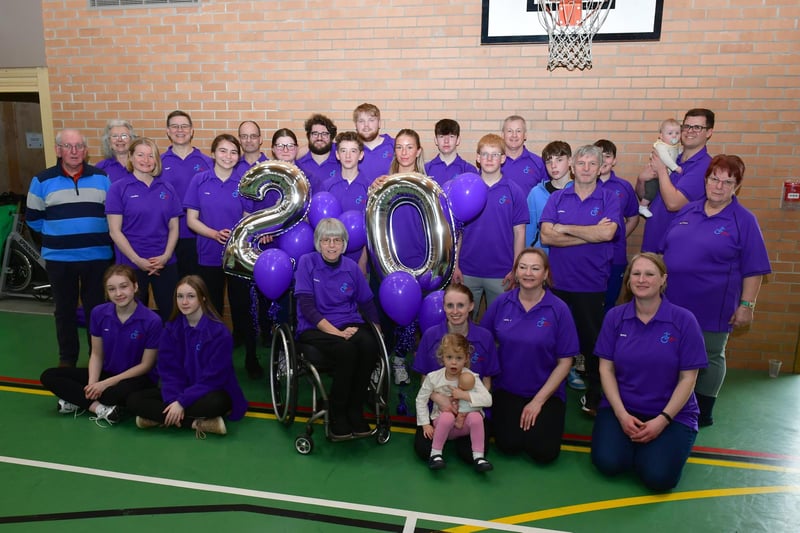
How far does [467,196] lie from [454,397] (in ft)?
4.49

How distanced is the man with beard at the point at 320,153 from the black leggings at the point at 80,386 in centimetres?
204

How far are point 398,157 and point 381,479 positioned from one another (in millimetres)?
2191

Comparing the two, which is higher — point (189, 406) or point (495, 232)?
point (495, 232)

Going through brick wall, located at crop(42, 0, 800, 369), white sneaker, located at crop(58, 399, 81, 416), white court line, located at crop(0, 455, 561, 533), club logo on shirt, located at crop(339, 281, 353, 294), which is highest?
brick wall, located at crop(42, 0, 800, 369)

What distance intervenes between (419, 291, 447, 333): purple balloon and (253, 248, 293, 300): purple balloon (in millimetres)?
929

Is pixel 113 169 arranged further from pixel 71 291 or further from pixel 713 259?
pixel 713 259

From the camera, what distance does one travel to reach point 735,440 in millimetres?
3801

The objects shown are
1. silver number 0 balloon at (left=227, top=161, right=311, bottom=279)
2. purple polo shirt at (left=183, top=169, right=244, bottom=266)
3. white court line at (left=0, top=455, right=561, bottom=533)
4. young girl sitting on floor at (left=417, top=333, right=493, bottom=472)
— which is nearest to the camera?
white court line at (left=0, top=455, right=561, bottom=533)

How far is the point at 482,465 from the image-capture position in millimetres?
3266

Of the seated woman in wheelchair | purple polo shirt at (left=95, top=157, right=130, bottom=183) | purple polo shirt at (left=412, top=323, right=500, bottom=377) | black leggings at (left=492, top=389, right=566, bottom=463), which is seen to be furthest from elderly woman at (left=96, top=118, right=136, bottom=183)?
black leggings at (left=492, top=389, right=566, bottom=463)

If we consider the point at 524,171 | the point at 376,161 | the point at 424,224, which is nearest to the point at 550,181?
the point at 524,171

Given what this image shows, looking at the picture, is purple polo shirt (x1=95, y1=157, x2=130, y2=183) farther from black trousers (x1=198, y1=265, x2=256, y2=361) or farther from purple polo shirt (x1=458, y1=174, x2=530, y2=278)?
purple polo shirt (x1=458, y1=174, x2=530, y2=278)

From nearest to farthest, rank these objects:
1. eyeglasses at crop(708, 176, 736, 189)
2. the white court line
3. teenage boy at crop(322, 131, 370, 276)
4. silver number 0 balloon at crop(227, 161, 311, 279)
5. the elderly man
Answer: the white court line < eyeglasses at crop(708, 176, 736, 189) < silver number 0 balloon at crop(227, 161, 311, 279) < teenage boy at crop(322, 131, 370, 276) < the elderly man

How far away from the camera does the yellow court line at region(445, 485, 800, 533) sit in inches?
114
